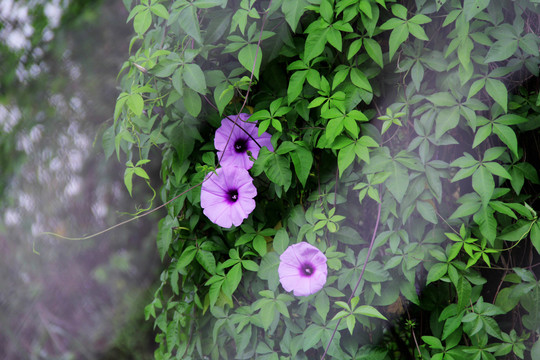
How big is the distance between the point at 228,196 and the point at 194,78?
30cm

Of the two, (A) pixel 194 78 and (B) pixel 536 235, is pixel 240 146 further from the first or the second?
(B) pixel 536 235

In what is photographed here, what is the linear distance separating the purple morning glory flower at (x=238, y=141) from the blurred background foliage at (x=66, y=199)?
1025 millimetres

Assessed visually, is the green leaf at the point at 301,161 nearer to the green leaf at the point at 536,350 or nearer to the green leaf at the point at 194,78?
the green leaf at the point at 194,78

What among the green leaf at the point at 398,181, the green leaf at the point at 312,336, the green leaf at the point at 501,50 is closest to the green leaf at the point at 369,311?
the green leaf at the point at 312,336

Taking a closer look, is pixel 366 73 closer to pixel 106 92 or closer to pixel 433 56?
pixel 433 56

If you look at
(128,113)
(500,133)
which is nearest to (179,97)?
(128,113)

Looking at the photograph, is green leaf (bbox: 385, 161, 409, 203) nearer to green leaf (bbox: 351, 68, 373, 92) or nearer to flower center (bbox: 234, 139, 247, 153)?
green leaf (bbox: 351, 68, 373, 92)

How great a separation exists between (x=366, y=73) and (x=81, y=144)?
57.9 inches

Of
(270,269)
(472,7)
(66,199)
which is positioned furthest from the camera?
(66,199)

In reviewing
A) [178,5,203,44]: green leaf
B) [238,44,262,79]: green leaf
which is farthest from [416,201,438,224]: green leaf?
[178,5,203,44]: green leaf

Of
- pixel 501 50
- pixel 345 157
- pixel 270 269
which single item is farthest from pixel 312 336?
pixel 501 50

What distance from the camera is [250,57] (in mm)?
1066

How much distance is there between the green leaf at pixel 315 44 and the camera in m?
1.02

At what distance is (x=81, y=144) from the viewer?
2.09 meters
